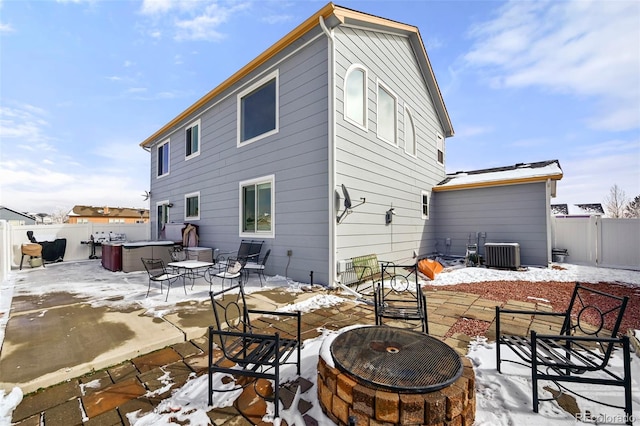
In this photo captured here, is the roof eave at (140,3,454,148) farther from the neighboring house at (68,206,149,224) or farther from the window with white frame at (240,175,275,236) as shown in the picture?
the neighboring house at (68,206,149,224)

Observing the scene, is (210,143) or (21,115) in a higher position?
(21,115)

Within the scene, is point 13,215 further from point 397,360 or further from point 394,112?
point 397,360

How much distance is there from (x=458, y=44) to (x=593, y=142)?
41.6 feet

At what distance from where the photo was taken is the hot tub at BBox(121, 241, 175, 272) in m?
7.23

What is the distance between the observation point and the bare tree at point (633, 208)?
21656mm

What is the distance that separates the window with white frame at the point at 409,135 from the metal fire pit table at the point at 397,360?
7402 mm

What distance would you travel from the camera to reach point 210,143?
873 centimetres

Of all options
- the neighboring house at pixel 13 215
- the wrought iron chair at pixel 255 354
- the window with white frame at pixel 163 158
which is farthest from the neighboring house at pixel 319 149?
the neighboring house at pixel 13 215

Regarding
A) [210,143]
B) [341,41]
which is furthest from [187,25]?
[341,41]

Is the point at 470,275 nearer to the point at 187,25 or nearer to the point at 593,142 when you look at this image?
the point at 187,25

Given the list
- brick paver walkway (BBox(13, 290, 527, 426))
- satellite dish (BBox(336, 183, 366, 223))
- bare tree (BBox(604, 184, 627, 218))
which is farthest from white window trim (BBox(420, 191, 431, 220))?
bare tree (BBox(604, 184, 627, 218))

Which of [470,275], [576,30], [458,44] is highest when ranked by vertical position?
[458,44]

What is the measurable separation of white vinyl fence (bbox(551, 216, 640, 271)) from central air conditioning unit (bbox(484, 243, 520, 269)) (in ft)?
8.90

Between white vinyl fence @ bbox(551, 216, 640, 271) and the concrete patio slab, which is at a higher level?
white vinyl fence @ bbox(551, 216, 640, 271)
